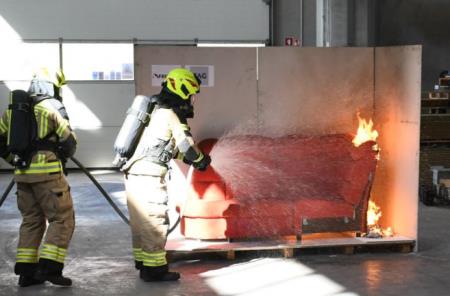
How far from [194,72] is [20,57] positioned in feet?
29.7

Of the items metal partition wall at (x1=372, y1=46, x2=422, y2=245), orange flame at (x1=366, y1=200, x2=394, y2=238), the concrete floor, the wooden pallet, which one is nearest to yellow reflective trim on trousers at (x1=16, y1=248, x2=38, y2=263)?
the concrete floor

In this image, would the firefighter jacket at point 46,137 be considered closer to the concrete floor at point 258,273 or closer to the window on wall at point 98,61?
the concrete floor at point 258,273

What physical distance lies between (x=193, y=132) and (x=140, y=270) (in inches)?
69.0

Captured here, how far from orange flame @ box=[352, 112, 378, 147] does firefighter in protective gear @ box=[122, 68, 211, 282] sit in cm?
221

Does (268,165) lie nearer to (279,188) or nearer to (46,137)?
(279,188)

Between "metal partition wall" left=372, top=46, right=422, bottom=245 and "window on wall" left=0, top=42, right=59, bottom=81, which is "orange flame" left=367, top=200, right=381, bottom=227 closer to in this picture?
"metal partition wall" left=372, top=46, right=422, bottom=245

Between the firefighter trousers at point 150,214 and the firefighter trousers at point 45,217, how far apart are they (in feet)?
1.80

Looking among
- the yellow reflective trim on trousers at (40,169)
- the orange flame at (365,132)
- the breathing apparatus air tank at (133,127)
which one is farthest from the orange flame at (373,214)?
the yellow reflective trim on trousers at (40,169)

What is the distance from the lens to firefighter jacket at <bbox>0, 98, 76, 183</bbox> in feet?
19.5

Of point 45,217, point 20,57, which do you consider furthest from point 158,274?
point 20,57

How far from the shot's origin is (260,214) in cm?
726

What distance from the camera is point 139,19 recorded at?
51.9ft

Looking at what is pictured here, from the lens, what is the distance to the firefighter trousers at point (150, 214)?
618 centimetres

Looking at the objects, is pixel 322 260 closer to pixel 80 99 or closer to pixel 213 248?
pixel 213 248
